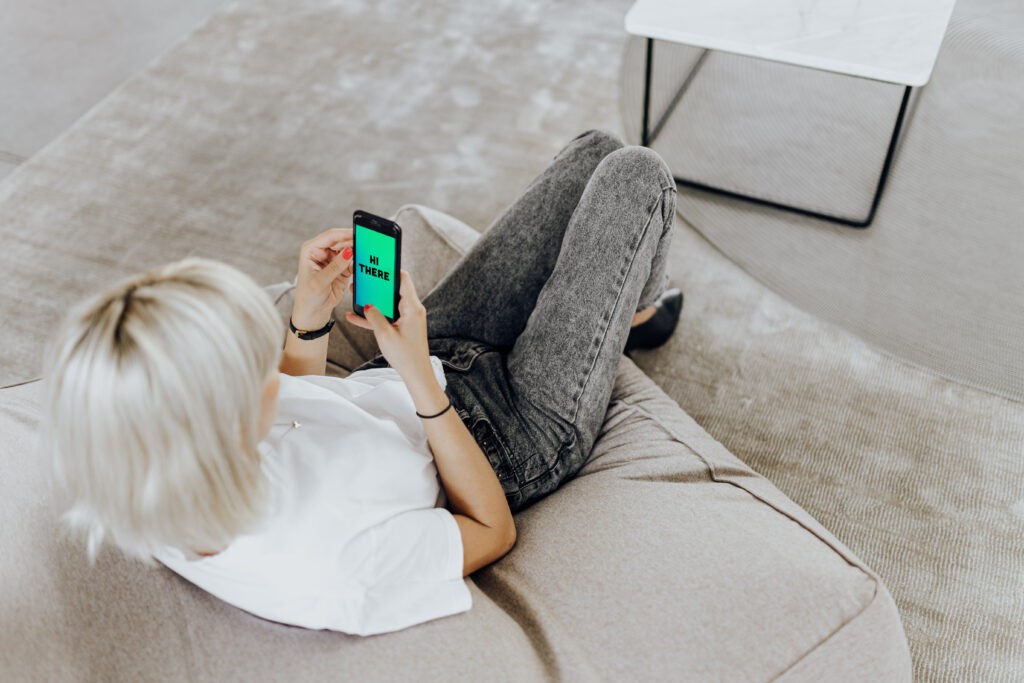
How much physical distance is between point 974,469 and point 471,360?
1.05 metres

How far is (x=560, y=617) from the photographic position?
1022 mm

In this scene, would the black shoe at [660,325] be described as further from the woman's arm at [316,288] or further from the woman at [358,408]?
the woman's arm at [316,288]

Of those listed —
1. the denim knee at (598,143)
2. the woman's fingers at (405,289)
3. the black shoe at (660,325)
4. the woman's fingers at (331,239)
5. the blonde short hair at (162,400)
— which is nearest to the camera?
the blonde short hair at (162,400)

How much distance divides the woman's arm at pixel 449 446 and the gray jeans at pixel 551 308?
137mm

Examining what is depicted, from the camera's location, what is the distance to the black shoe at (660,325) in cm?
182

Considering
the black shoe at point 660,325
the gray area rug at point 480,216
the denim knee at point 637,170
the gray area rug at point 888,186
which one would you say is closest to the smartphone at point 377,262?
the denim knee at point 637,170

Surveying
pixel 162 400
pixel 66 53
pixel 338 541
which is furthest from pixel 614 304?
pixel 66 53

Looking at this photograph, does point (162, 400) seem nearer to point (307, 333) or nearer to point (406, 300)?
point (406, 300)

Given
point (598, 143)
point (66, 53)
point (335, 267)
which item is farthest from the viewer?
point (66, 53)

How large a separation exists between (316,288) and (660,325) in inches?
34.5

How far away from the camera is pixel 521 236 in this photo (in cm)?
143

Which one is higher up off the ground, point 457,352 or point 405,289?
point 405,289

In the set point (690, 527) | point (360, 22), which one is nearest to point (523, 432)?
point (690, 527)

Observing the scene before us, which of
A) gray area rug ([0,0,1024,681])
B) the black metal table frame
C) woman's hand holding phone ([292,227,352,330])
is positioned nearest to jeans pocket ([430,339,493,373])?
woman's hand holding phone ([292,227,352,330])
